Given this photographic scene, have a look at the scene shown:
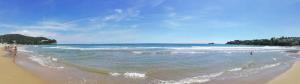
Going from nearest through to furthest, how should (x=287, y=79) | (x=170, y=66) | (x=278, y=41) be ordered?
(x=287, y=79)
(x=170, y=66)
(x=278, y=41)

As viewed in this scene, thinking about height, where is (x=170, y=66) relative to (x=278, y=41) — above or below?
below

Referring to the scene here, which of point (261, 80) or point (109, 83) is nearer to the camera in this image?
point (109, 83)

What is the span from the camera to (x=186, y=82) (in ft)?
37.3

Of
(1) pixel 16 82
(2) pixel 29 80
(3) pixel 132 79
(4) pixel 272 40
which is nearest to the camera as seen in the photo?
(1) pixel 16 82

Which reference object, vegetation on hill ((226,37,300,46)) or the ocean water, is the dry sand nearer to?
the ocean water

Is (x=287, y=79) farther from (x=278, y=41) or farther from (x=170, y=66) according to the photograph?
(x=278, y=41)

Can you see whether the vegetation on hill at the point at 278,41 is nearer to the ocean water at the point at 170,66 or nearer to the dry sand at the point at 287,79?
the ocean water at the point at 170,66

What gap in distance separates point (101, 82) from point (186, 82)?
303cm

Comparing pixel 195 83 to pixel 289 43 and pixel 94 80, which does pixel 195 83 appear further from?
pixel 289 43

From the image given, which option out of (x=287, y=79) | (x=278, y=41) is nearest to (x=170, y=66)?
(x=287, y=79)

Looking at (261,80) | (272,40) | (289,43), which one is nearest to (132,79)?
(261,80)

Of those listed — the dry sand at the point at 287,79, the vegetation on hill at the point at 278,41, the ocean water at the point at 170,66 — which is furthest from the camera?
the vegetation on hill at the point at 278,41

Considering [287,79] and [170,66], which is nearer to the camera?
[287,79]

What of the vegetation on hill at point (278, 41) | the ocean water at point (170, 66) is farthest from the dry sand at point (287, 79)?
the vegetation on hill at point (278, 41)
